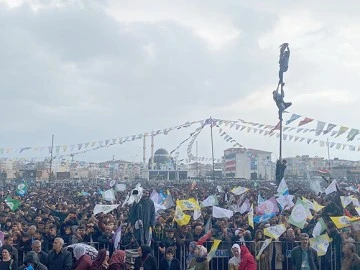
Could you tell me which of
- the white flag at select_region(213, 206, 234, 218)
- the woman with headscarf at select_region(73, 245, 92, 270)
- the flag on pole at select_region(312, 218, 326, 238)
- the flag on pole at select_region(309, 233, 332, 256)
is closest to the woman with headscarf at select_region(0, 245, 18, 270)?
the woman with headscarf at select_region(73, 245, 92, 270)

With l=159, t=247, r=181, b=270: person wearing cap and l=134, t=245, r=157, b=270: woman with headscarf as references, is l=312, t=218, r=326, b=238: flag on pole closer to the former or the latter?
l=159, t=247, r=181, b=270: person wearing cap

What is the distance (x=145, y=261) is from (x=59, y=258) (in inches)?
52.5

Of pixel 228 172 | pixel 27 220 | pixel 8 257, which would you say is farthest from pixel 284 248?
pixel 228 172

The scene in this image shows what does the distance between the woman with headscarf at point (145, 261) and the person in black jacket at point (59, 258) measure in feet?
3.58

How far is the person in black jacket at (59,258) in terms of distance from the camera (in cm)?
768

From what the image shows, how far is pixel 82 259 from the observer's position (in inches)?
252

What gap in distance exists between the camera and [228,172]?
3947 inches

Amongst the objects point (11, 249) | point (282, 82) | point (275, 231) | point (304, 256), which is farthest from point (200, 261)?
point (282, 82)

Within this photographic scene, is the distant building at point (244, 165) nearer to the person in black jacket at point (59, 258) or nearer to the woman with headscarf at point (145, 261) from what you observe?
the woman with headscarf at point (145, 261)

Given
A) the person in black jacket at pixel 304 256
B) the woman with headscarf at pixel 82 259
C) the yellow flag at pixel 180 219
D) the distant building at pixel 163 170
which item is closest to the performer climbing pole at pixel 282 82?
the yellow flag at pixel 180 219

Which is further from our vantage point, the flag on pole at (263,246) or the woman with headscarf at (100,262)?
the flag on pole at (263,246)

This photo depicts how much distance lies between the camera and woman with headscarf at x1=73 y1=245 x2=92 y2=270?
249 inches

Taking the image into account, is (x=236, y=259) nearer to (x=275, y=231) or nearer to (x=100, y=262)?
(x=275, y=231)

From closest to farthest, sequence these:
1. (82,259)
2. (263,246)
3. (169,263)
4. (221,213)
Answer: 1. (82,259)
2. (169,263)
3. (263,246)
4. (221,213)
